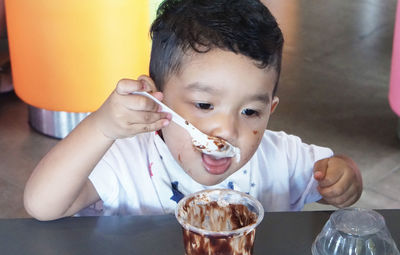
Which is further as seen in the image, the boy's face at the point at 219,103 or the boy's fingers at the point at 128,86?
the boy's face at the point at 219,103

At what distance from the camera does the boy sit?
3.37 ft

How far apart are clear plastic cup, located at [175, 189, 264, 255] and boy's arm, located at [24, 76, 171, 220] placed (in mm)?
132

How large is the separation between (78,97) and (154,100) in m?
1.65

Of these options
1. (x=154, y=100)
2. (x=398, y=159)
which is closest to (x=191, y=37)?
(x=154, y=100)

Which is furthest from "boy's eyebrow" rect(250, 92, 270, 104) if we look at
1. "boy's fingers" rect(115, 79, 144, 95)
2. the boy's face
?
"boy's fingers" rect(115, 79, 144, 95)

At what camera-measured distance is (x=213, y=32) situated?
1075mm

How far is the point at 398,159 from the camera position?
8.66ft

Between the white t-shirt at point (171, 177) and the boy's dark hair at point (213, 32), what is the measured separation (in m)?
0.16

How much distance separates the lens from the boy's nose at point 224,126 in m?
1.03

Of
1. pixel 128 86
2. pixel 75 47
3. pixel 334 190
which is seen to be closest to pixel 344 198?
pixel 334 190

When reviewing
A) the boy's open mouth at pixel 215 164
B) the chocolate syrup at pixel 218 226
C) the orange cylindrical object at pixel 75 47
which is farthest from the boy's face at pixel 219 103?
the orange cylindrical object at pixel 75 47

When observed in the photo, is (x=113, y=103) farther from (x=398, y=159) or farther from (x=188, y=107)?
(x=398, y=159)

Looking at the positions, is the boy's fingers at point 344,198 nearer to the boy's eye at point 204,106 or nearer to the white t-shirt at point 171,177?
the white t-shirt at point 171,177

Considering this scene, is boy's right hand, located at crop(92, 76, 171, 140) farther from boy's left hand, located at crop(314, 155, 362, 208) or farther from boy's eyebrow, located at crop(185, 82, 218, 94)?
boy's left hand, located at crop(314, 155, 362, 208)
